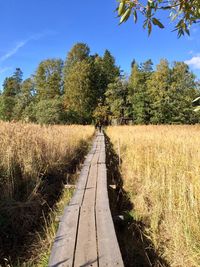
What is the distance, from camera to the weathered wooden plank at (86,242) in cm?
197

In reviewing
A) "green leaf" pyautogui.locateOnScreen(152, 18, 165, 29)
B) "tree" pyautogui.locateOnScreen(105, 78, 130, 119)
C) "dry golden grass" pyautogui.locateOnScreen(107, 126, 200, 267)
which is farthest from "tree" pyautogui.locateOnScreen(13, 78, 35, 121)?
"green leaf" pyautogui.locateOnScreen(152, 18, 165, 29)

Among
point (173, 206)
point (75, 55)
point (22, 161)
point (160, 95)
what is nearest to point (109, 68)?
point (75, 55)

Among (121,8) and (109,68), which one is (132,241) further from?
(109,68)

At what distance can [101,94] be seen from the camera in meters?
40.2

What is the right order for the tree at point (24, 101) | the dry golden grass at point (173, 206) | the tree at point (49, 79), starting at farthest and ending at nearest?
the tree at point (49, 79) → the tree at point (24, 101) → the dry golden grass at point (173, 206)

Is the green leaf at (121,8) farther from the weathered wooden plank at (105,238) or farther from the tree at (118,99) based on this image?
the tree at (118,99)

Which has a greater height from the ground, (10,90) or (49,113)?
(10,90)

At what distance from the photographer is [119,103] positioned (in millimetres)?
31531

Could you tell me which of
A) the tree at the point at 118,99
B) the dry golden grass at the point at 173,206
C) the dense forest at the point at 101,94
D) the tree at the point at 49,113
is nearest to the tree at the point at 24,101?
the dense forest at the point at 101,94

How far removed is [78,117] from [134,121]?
6824 millimetres

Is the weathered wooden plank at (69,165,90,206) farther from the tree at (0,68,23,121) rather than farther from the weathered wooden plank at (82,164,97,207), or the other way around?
the tree at (0,68,23,121)

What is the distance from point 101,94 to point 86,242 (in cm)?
3859

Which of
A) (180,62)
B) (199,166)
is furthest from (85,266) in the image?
(180,62)

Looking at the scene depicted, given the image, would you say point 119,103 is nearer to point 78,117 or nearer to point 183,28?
point 78,117
